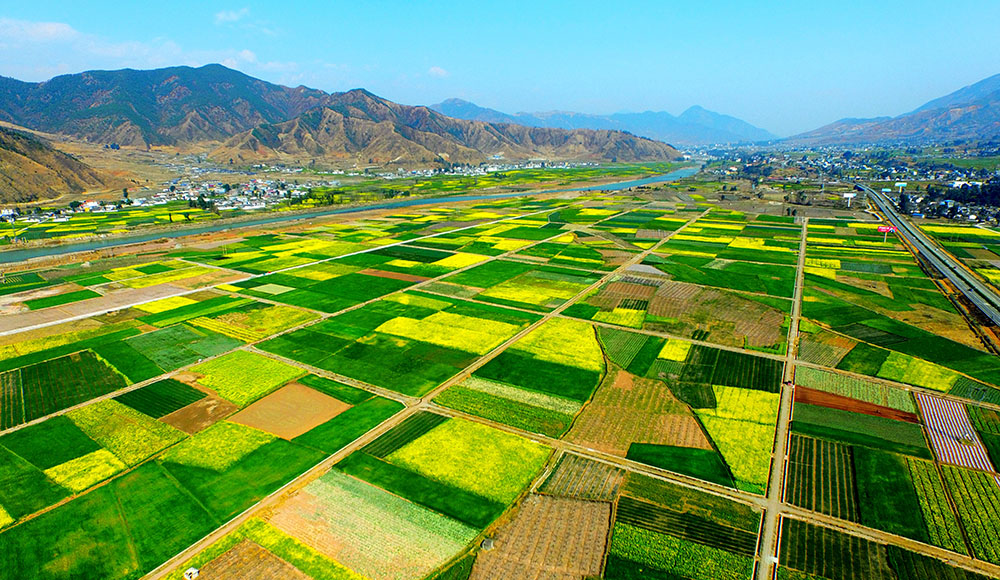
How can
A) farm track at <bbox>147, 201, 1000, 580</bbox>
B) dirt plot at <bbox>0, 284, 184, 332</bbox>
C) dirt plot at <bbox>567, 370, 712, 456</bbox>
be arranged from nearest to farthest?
farm track at <bbox>147, 201, 1000, 580</bbox>, dirt plot at <bbox>567, 370, 712, 456</bbox>, dirt plot at <bbox>0, 284, 184, 332</bbox>

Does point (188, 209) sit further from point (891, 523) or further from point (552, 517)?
point (891, 523)

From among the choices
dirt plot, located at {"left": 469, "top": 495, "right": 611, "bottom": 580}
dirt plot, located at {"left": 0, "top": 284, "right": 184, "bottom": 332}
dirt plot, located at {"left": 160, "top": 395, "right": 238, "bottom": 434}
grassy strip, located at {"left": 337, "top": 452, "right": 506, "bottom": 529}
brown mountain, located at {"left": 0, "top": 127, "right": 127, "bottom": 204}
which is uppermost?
brown mountain, located at {"left": 0, "top": 127, "right": 127, "bottom": 204}

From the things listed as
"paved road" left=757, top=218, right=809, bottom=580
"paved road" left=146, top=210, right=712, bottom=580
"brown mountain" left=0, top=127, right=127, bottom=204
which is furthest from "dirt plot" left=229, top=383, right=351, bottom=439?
"brown mountain" left=0, top=127, right=127, bottom=204

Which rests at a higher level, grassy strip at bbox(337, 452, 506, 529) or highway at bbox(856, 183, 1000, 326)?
highway at bbox(856, 183, 1000, 326)

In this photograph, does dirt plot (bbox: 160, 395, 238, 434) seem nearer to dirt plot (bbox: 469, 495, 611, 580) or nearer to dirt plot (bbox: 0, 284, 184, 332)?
dirt plot (bbox: 469, 495, 611, 580)

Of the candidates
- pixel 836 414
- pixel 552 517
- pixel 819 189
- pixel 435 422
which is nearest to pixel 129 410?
pixel 435 422

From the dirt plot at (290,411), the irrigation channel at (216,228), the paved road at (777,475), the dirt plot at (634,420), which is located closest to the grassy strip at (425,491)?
the dirt plot at (290,411)

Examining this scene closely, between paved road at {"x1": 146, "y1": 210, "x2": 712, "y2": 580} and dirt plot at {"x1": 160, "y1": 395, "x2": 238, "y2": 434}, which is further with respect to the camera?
dirt plot at {"x1": 160, "y1": 395, "x2": 238, "y2": 434}

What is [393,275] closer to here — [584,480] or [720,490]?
[584,480]
